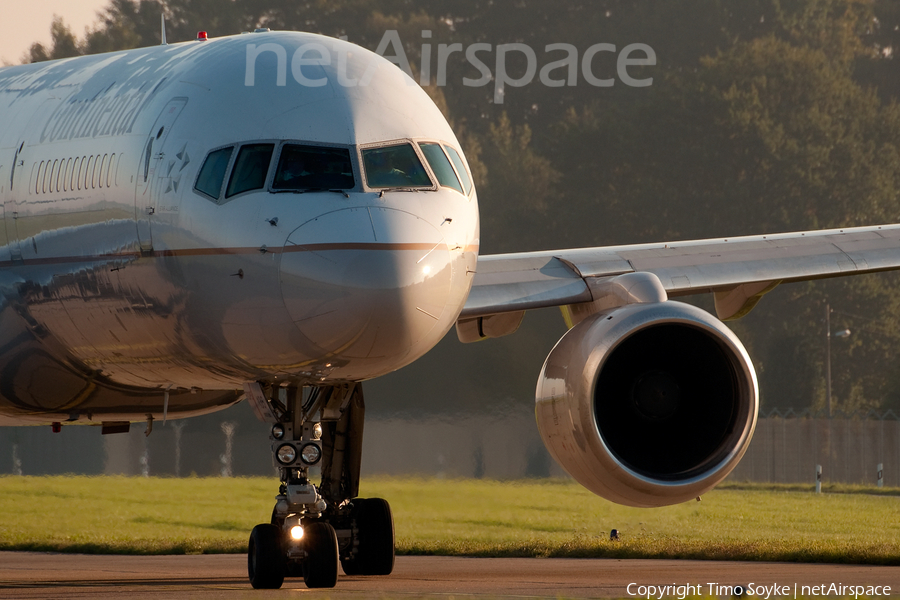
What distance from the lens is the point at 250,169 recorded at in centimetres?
1019

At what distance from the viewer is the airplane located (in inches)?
388

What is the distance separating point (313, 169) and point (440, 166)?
98 cm

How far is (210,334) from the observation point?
1037 cm

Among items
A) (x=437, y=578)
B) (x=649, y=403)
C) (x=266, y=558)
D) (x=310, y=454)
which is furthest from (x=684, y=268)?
(x=266, y=558)

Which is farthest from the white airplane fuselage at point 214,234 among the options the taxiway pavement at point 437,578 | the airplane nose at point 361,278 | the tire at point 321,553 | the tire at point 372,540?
the tire at point 372,540

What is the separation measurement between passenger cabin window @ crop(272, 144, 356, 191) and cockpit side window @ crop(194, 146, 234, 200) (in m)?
0.39

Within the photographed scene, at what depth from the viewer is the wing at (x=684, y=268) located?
44.1ft

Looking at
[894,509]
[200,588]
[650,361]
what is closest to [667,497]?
[650,361]

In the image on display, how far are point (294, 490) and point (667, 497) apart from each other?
2.80 metres

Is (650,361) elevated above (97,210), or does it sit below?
below

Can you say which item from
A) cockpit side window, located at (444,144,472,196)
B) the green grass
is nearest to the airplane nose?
cockpit side window, located at (444,144,472,196)

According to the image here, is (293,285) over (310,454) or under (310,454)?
over

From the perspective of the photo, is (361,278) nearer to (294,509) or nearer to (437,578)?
(294,509)

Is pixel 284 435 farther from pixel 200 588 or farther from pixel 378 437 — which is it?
pixel 378 437
